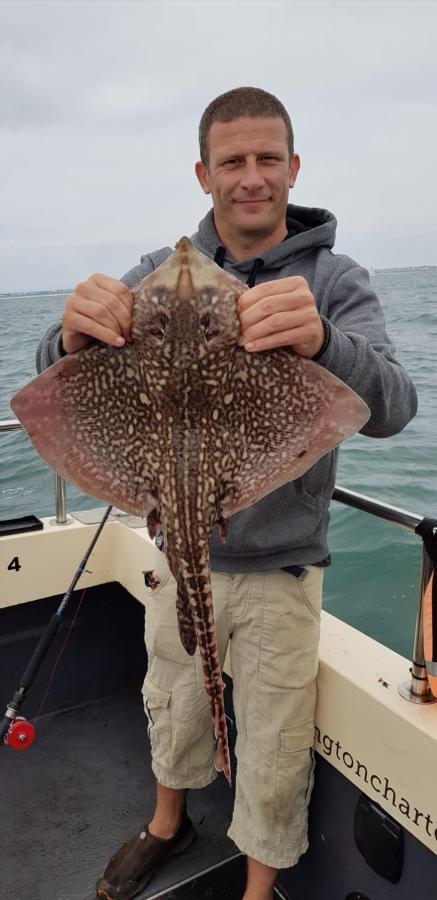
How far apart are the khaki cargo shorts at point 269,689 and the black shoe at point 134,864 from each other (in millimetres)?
549

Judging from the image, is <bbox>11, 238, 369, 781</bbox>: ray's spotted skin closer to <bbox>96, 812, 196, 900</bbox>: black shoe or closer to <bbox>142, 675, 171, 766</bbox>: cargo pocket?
<bbox>142, 675, 171, 766</bbox>: cargo pocket

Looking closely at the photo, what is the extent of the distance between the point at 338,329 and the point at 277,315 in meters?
0.53

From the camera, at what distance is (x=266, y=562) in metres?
2.47

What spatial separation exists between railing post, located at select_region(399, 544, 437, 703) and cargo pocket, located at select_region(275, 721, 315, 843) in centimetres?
45

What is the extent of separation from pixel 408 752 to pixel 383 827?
1.22ft

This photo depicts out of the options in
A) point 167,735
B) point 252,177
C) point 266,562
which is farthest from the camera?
point 167,735

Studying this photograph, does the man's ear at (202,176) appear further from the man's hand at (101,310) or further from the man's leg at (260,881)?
the man's leg at (260,881)

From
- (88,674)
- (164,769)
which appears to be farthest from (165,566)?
(88,674)

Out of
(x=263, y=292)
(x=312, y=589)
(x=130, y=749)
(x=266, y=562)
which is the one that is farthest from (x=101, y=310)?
(x=130, y=749)

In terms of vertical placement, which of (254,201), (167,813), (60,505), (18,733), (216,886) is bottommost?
(216,886)

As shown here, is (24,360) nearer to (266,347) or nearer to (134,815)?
(134,815)

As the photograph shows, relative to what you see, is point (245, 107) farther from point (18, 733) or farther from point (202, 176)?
point (18, 733)

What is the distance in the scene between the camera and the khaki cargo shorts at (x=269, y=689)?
8.20 feet

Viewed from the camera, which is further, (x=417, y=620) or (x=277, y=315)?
(x=417, y=620)
